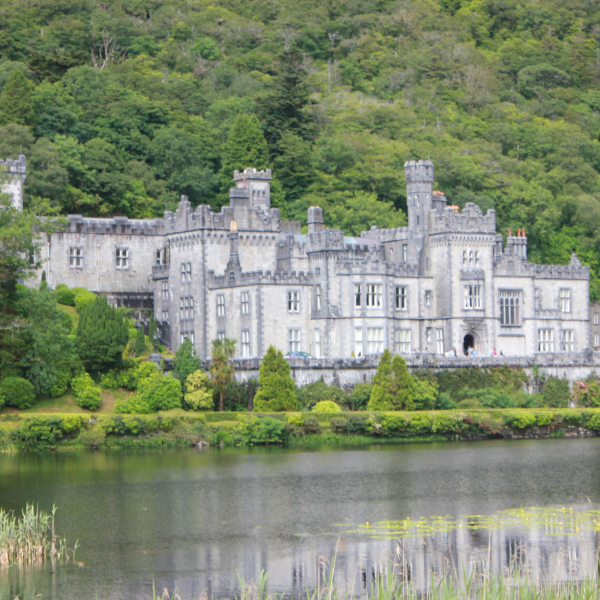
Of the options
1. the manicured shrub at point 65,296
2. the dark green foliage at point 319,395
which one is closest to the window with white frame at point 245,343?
the dark green foliage at point 319,395

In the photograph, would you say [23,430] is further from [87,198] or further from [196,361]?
[87,198]

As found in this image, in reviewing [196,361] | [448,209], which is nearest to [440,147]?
[448,209]

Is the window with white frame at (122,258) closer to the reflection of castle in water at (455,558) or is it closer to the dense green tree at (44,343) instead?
the dense green tree at (44,343)

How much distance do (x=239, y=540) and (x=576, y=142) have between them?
10547cm

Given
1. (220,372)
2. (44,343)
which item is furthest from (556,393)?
(44,343)

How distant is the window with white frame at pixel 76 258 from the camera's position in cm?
8969

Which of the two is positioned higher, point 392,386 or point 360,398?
point 392,386

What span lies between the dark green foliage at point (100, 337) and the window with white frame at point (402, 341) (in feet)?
68.1

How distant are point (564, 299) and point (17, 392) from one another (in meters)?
43.0

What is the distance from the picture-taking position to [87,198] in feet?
320

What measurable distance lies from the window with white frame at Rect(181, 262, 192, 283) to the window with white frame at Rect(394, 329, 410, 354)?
48.5 feet

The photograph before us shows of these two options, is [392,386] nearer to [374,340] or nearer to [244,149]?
[374,340]

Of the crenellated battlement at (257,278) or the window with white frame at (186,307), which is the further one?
the window with white frame at (186,307)

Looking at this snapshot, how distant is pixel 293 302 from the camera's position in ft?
275
